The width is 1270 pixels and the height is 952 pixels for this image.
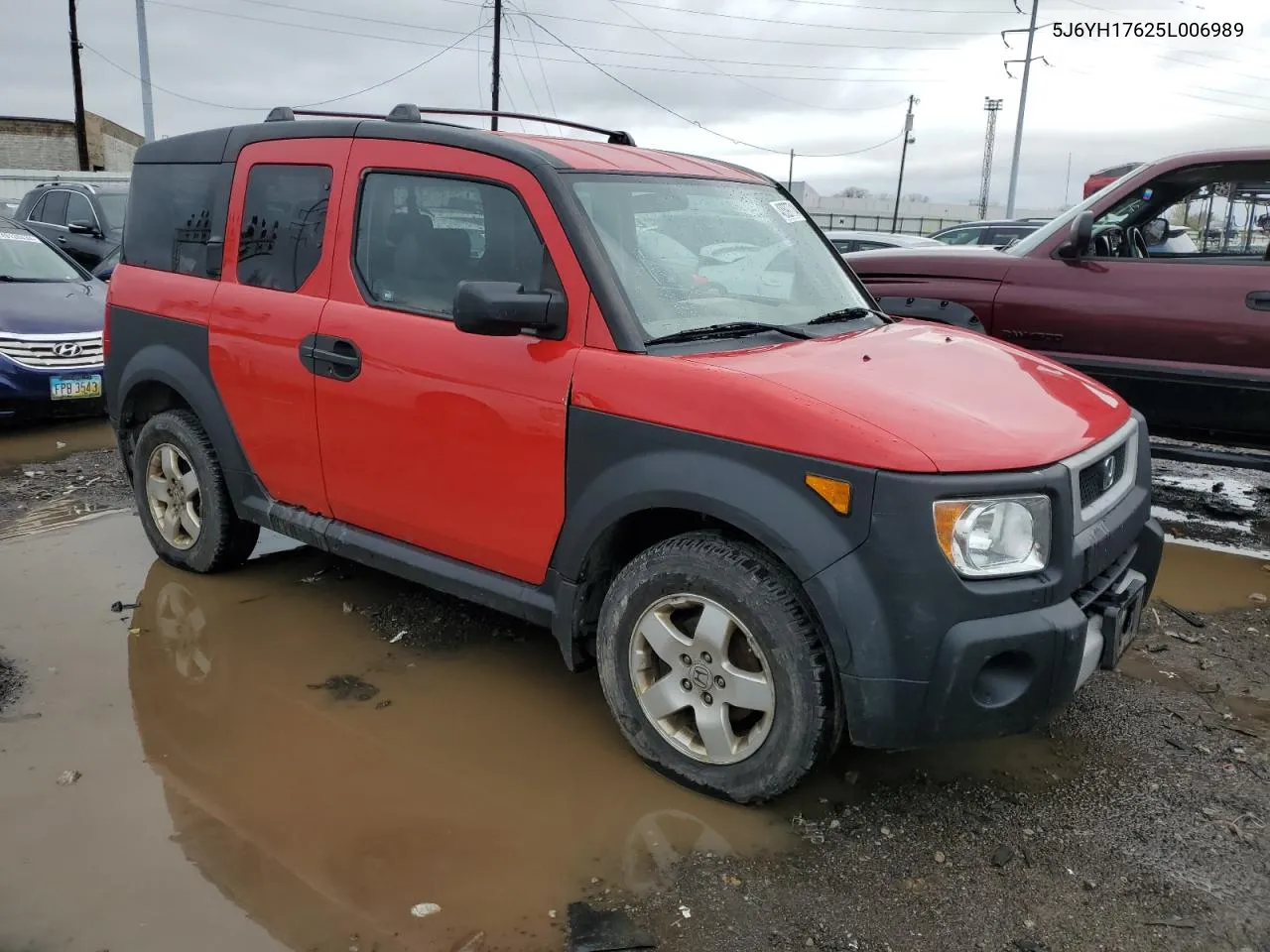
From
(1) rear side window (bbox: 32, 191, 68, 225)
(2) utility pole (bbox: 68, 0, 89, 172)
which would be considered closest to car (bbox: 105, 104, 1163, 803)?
(1) rear side window (bbox: 32, 191, 68, 225)

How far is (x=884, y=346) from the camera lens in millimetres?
3432

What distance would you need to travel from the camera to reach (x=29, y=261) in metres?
8.78

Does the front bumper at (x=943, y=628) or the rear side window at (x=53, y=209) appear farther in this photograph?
the rear side window at (x=53, y=209)

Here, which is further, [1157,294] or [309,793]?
[1157,294]

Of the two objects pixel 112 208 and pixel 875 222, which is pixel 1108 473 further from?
pixel 875 222

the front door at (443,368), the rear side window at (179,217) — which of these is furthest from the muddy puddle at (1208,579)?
the rear side window at (179,217)

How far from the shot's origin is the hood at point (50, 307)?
25.2 feet

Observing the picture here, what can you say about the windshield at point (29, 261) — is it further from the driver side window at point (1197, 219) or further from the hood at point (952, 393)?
the driver side window at point (1197, 219)

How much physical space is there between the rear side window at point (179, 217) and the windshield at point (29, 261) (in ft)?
15.3

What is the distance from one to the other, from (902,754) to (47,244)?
8.84 metres

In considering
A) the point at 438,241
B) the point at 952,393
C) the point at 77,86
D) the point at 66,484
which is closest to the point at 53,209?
the point at 66,484

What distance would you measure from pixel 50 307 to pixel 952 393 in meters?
7.51

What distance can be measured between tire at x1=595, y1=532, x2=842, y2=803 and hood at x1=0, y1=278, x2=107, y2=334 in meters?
6.15

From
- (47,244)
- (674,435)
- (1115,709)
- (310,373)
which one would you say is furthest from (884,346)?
(47,244)
